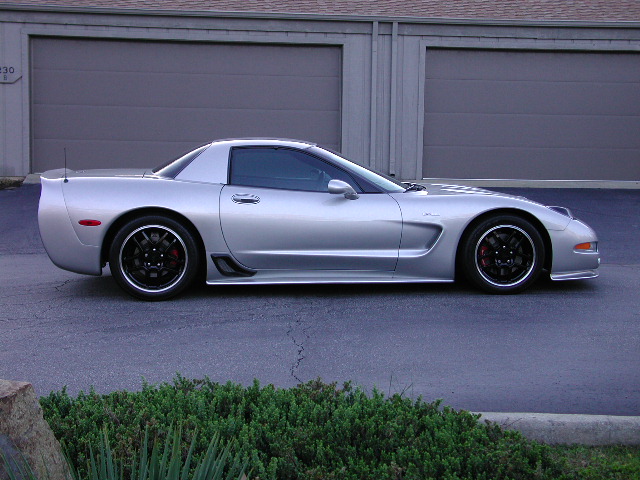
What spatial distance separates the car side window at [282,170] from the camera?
7.09 m

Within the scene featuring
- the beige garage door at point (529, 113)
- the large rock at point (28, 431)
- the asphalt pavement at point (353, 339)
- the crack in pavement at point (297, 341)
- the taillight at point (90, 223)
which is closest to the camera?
the large rock at point (28, 431)

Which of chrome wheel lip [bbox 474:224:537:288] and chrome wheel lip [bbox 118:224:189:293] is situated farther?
chrome wheel lip [bbox 474:224:537:288]

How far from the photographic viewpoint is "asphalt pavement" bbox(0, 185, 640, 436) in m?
4.75

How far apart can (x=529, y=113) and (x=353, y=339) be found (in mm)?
11228

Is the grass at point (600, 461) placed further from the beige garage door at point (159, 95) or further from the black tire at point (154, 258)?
the beige garage door at point (159, 95)

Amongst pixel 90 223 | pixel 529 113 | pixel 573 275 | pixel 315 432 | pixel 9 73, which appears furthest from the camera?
pixel 529 113

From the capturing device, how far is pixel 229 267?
6922mm

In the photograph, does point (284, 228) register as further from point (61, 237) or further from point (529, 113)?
point (529, 113)

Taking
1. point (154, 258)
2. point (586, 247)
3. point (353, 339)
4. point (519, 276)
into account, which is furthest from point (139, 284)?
point (586, 247)

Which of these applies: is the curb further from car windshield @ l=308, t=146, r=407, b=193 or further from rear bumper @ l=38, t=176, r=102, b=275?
rear bumper @ l=38, t=176, r=102, b=275

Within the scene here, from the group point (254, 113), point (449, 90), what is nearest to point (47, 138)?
point (254, 113)

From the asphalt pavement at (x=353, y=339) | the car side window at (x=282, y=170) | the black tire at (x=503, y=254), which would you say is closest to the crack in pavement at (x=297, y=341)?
the asphalt pavement at (x=353, y=339)

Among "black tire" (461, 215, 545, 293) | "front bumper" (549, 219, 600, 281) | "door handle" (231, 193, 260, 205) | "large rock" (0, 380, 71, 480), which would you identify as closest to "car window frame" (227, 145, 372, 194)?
"door handle" (231, 193, 260, 205)

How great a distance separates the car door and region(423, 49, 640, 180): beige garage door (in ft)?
30.3
